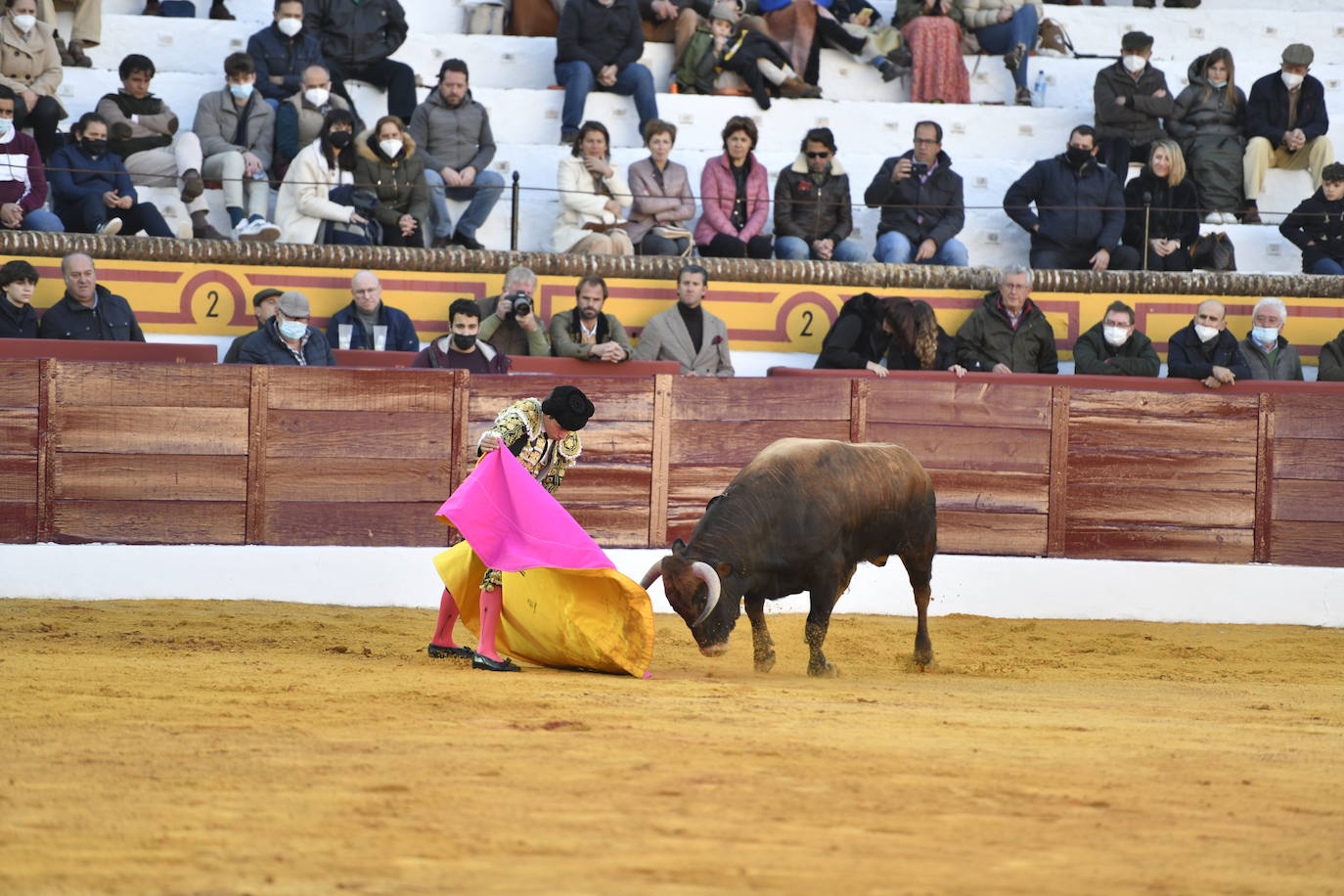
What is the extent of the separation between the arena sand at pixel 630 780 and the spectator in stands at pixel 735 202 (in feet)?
14.7

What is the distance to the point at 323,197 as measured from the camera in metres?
10.9

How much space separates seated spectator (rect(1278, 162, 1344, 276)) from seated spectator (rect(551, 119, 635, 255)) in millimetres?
4781

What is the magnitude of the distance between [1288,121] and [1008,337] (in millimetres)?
3598

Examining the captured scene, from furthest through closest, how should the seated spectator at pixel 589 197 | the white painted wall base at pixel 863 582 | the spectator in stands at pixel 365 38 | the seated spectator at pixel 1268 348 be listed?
1. the spectator in stands at pixel 365 38
2. the seated spectator at pixel 589 197
3. the seated spectator at pixel 1268 348
4. the white painted wall base at pixel 863 582

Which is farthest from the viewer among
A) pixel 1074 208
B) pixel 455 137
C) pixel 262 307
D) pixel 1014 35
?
pixel 1014 35

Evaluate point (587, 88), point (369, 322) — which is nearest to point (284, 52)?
point (587, 88)

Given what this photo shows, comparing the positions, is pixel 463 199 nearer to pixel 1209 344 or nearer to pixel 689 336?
pixel 689 336

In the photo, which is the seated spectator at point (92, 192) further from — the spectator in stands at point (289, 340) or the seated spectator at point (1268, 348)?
the seated spectator at point (1268, 348)

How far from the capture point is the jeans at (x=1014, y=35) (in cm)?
1395

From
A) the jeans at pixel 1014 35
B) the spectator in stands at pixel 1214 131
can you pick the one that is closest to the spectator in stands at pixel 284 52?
the jeans at pixel 1014 35

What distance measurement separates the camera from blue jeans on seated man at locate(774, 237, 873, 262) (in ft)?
37.7

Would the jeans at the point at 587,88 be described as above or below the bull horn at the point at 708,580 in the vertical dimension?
above

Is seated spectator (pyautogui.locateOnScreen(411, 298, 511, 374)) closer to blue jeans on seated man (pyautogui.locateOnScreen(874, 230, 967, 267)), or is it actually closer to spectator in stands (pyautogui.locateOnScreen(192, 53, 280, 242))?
spectator in stands (pyautogui.locateOnScreen(192, 53, 280, 242))

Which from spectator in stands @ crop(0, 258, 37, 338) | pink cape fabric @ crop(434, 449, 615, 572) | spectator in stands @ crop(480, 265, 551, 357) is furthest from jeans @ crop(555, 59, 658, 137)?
pink cape fabric @ crop(434, 449, 615, 572)
